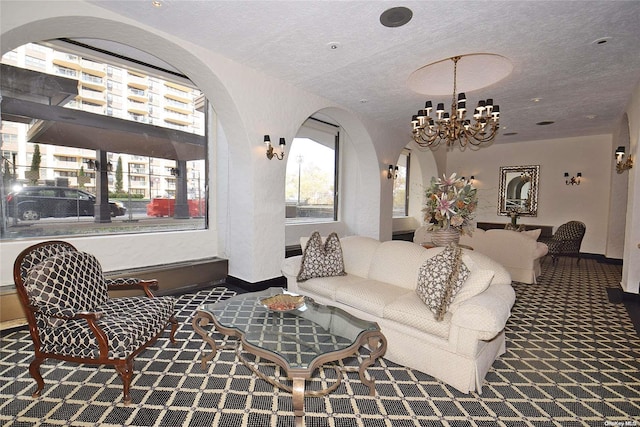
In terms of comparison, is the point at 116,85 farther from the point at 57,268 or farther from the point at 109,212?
the point at 57,268

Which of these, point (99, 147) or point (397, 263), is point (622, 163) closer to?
point (397, 263)

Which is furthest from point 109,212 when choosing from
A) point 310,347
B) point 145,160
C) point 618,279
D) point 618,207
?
point 618,207

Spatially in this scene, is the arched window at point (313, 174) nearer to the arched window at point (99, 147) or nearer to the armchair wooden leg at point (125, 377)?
the arched window at point (99, 147)

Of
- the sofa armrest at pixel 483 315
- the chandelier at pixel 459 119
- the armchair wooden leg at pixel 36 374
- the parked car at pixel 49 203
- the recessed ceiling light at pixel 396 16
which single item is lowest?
the armchair wooden leg at pixel 36 374

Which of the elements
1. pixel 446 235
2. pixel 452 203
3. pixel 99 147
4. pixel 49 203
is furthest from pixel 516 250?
pixel 49 203

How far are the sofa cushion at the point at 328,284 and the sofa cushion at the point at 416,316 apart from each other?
0.67 m

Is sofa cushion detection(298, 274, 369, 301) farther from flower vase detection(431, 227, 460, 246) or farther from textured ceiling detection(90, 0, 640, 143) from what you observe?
textured ceiling detection(90, 0, 640, 143)

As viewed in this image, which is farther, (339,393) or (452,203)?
(452,203)

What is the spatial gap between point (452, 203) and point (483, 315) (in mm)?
1479

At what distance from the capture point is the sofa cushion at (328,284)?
132 inches

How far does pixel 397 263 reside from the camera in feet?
11.4

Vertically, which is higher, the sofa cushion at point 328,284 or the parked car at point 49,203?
the parked car at point 49,203

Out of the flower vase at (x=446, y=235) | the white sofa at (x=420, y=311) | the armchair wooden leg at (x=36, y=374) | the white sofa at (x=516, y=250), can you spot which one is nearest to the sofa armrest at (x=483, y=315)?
the white sofa at (x=420, y=311)

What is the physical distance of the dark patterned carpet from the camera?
206 centimetres
